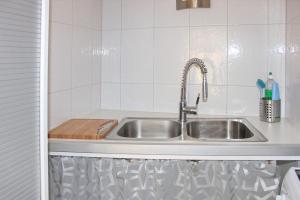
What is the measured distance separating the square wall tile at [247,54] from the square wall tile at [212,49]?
42mm

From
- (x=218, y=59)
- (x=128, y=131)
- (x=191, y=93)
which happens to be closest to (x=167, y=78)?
(x=191, y=93)

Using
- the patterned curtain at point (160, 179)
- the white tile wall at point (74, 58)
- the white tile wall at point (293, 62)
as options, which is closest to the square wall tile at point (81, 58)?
the white tile wall at point (74, 58)

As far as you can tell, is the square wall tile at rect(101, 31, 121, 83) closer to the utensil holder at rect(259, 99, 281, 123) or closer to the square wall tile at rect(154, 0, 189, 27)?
the square wall tile at rect(154, 0, 189, 27)

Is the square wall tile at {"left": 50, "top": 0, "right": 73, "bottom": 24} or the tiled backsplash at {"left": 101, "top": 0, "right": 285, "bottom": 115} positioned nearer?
the square wall tile at {"left": 50, "top": 0, "right": 73, "bottom": 24}

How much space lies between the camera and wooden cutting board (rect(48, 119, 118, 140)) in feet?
4.12

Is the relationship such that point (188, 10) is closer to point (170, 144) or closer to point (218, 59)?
point (218, 59)

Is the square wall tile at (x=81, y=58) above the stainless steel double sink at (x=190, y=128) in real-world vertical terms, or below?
above

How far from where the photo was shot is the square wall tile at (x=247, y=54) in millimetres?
1763

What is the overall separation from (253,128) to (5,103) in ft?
3.68

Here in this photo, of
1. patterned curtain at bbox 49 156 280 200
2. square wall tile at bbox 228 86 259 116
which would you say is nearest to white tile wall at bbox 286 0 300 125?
square wall tile at bbox 228 86 259 116

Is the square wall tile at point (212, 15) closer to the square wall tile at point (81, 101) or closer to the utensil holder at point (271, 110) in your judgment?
the utensil holder at point (271, 110)

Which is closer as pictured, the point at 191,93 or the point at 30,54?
the point at 30,54

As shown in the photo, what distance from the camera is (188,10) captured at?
1.84 m

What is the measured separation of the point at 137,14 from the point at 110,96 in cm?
58
